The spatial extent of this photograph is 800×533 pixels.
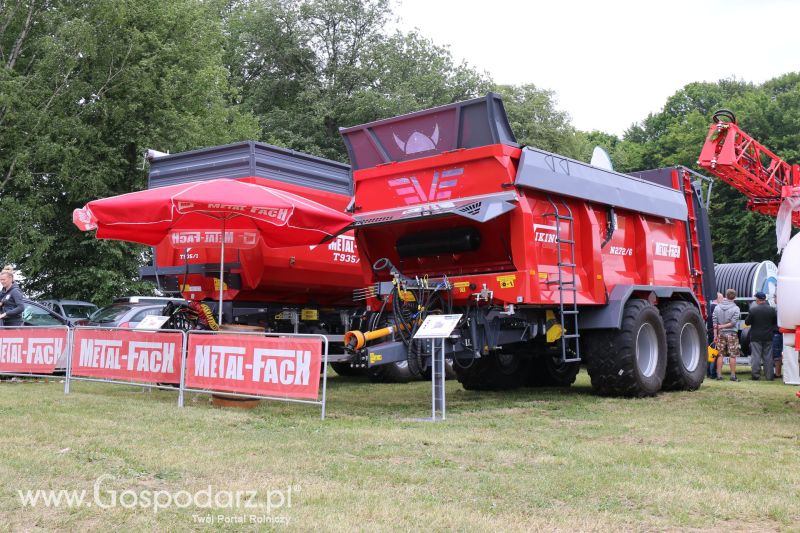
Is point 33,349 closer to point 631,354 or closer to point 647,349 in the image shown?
point 631,354

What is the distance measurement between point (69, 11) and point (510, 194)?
16.2 m

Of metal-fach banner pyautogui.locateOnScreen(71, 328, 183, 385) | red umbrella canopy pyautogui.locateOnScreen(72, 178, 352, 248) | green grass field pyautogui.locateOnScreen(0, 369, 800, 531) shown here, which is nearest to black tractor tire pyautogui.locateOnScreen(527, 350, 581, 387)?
green grass field pyautogui.locateOnScreen(0, 369, 800, 531)

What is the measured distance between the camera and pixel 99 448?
6289 mm

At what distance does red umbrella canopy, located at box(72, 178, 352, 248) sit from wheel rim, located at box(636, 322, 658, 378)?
168 inches

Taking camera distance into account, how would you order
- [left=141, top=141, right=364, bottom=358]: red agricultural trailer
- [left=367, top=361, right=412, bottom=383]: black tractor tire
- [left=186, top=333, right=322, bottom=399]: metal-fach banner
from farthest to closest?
1. [left=367, top=361, right=412, bottom=383]: black tractor tire
2. [left=141, top=141, right=364, bottom=358]: red agricultural trailer
3. [left=186, top=333, right=322, bottom=399]: metal-fach banner

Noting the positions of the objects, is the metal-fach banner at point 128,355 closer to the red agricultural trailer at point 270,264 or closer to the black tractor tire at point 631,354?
the red agricultural trailer at point 270,264

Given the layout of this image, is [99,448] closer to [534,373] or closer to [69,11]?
[534,373]

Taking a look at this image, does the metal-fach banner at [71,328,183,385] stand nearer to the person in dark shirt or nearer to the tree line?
the tree line

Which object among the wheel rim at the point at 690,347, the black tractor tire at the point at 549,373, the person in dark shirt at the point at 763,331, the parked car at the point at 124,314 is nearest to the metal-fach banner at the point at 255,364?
the black tractor tire at the point at 549,373

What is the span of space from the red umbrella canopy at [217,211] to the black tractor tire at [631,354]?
143 inches

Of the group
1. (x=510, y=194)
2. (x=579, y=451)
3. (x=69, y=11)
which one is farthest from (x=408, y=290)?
(x=69, y=11)

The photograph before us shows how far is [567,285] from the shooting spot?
966 cm

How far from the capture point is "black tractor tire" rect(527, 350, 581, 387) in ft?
40.9

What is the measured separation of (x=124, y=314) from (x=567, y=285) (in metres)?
8.47
